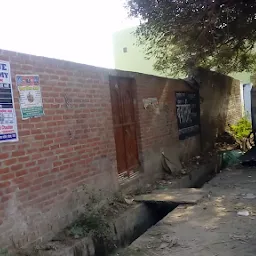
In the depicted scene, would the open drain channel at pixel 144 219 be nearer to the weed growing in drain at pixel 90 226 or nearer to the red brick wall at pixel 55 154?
the weed growing in drain at pixel 90 226

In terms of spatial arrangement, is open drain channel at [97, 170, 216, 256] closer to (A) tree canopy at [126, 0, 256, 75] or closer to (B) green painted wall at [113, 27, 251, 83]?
(A) tree canopy at [126, 0, 256, 75]

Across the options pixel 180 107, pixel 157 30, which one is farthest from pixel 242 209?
pixel 157 30

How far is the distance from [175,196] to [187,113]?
4.29m

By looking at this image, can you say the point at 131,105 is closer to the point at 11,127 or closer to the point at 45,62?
the point at 45,62

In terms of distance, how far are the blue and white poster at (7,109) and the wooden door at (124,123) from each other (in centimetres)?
261

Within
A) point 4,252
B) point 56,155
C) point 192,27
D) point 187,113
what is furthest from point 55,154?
→ point 187,113

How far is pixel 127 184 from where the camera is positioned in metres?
6.20

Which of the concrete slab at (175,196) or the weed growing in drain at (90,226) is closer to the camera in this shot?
the weed growing in drain at (90,226)

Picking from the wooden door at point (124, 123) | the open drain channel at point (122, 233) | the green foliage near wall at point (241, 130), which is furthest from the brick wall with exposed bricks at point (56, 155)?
the green foliage near wall at point (241, 130)

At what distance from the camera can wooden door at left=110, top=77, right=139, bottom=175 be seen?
6.28m

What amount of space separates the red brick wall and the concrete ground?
3.54 feet

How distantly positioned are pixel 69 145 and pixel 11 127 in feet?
3.69

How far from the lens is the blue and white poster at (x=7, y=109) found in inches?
144

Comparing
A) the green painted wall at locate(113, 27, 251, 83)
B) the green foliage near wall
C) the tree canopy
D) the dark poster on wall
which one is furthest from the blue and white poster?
the green painted wall at locate(113, 27, 251, 83)
